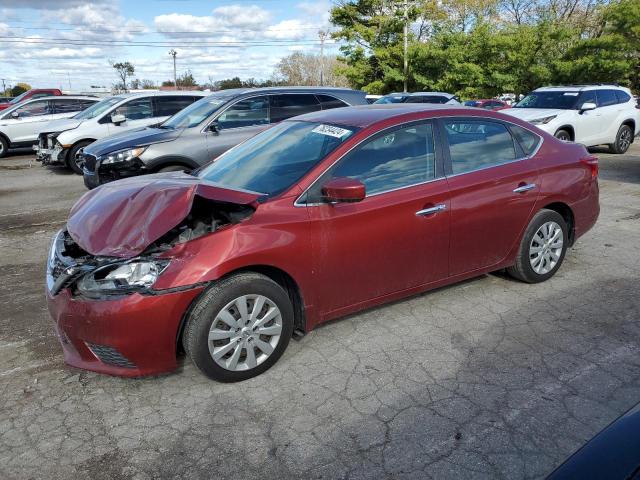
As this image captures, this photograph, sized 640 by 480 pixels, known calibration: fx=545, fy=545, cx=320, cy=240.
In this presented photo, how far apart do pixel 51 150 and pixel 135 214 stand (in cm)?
1047

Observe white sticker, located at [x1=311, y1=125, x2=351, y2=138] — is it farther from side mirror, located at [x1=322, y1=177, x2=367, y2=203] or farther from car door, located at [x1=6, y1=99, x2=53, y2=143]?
car door, located at [x1=6, y1=99, x2=53, y2=143]

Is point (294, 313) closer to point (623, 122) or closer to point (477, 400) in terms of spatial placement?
point (477, 400)

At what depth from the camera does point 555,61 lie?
2586cm

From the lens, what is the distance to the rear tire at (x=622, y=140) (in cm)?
1333

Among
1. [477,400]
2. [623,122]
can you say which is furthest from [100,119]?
[623,122]

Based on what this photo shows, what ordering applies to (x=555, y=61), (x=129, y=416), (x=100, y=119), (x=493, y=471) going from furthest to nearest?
(x=555, y=61) < (x=100, y=119) < (x=129, y=416) < (x=493, y=471)

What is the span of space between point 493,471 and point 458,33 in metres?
31.1

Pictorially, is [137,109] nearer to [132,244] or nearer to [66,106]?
[66,106]

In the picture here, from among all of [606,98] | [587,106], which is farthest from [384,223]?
[606,98]

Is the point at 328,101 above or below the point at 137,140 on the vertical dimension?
above

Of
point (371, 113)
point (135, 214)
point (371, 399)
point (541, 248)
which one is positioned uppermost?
point (371, 113)

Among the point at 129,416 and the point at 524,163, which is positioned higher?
the point at 524,163

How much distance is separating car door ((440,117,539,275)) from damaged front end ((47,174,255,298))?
5.53ft

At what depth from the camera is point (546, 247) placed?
190 inches
